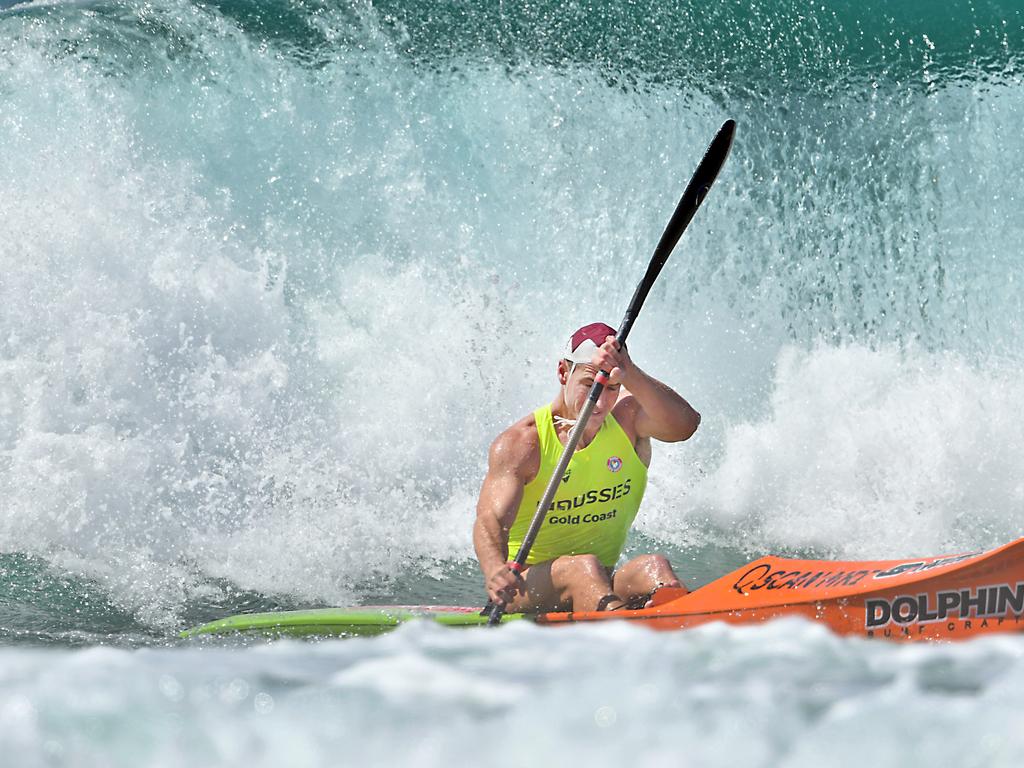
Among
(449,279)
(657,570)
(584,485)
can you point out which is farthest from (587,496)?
(449,279)

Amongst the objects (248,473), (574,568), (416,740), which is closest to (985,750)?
(416,740)

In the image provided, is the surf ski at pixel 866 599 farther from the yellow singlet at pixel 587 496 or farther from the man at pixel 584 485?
the yellow singlet at pixel 587 496

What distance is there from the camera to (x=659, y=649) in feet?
3.90

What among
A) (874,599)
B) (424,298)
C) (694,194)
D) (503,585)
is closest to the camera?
(874,599)

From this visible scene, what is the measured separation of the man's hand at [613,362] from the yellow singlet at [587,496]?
0.84 feet

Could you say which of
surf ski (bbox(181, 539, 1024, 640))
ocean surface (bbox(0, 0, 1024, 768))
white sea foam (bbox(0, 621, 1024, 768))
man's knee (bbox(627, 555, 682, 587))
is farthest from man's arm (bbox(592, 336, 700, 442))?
white sea foam (bbox(0, 621, 1024, 768))

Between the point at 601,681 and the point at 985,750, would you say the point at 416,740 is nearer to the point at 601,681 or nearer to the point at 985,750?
the point at 601,681

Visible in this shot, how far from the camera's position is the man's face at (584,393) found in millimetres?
3914

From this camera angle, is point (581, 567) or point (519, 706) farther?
point (581, 567)

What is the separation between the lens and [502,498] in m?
3.89

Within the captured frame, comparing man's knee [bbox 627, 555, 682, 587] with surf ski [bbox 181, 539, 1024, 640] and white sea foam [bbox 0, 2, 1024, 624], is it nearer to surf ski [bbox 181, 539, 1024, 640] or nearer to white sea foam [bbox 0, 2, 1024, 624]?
surf ski [bbox 181, 539, 1024, 640]

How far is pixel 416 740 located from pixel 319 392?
20.6 ft

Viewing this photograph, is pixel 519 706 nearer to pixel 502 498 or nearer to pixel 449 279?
pixel 502 498

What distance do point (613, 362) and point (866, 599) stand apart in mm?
1142
